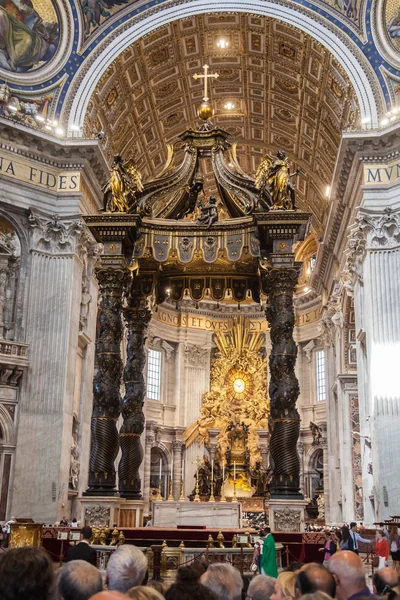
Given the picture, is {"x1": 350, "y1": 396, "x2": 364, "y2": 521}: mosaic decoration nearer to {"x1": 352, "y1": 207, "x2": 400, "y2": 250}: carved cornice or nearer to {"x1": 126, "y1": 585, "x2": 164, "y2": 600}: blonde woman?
{"x1": 352, "y1": 207, "x2": 400, "y2": 250}: carved cornice

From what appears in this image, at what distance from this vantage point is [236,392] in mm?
29453

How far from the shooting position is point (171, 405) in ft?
93.4

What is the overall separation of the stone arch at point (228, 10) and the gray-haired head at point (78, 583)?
51.3 ft

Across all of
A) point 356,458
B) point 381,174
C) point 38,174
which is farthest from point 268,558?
point 356,458

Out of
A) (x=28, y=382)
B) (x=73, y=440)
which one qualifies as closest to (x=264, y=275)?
(x=28, y=382)

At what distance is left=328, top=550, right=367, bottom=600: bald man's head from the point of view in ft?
10.9

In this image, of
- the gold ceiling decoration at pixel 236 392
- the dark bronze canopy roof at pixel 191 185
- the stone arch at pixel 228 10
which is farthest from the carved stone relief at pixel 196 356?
the dark bronze canopy roof at pixel 191 185

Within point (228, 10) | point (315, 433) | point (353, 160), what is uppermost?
point (228, 10)

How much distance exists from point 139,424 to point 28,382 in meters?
4.35

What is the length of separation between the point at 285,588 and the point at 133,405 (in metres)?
8.87

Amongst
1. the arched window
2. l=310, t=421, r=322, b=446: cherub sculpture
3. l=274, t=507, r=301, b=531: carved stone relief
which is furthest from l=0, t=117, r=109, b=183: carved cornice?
l=310, t=421, r=322, b=446: cherub sculpture

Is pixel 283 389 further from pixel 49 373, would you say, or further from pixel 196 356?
pixel 196 356

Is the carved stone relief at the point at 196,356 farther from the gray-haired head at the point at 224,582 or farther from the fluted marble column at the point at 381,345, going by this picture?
the gray-haired head at the point at 224,582

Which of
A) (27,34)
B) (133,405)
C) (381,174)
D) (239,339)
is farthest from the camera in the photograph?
(239,339)
